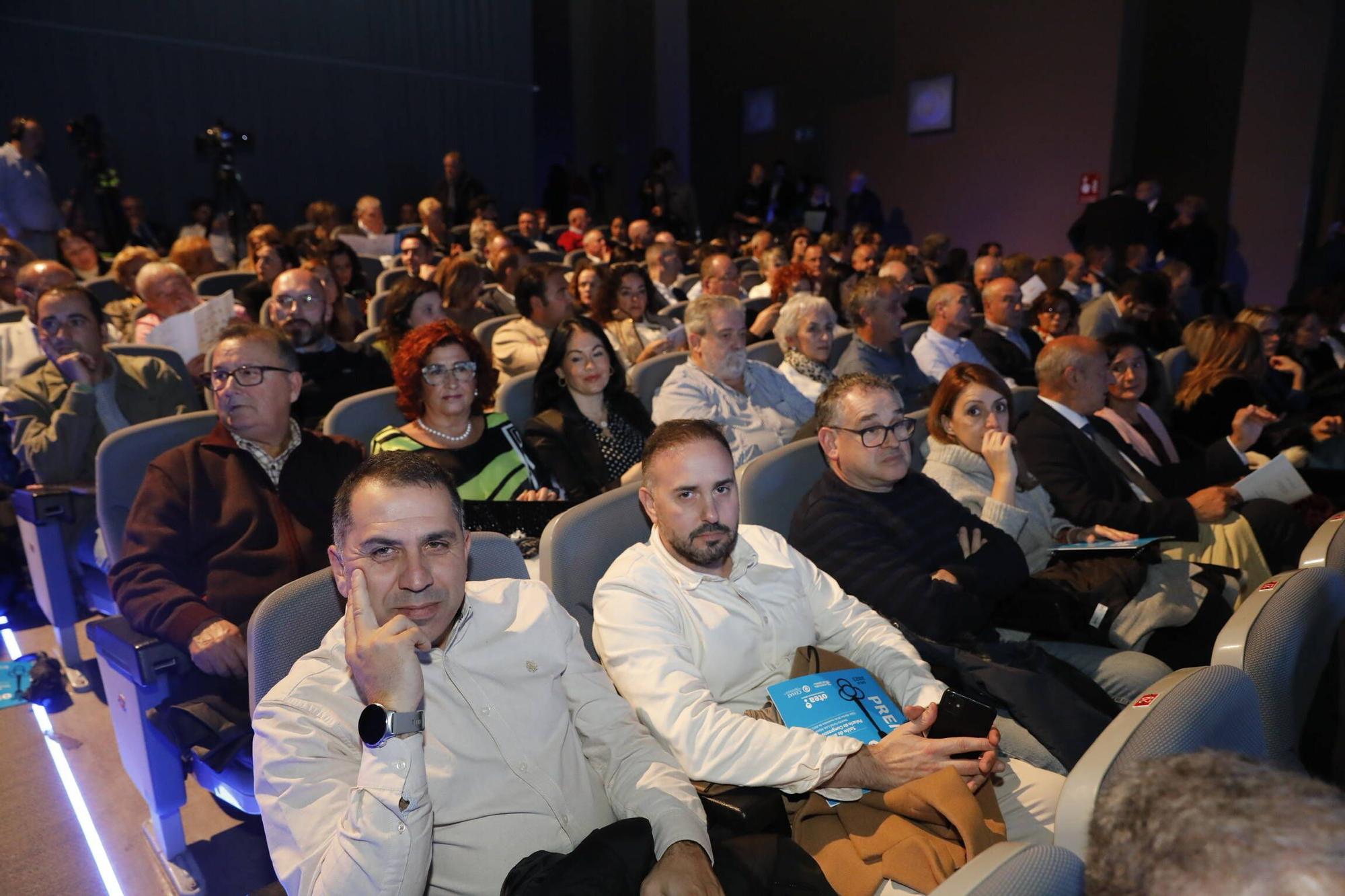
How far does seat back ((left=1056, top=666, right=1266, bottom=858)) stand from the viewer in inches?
39.2

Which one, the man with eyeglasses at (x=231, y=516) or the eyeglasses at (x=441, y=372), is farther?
the eyeglasses at (x=441, y=372)

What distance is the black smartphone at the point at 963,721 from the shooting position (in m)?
1.57

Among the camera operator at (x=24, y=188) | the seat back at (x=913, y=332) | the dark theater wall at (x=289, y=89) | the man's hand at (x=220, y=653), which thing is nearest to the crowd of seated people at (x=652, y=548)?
the man's hand at (x=220, y=653)

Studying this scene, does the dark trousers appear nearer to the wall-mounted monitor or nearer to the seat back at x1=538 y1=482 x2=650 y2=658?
the seat back at x1=538 y1=482 x2=650 y2=658

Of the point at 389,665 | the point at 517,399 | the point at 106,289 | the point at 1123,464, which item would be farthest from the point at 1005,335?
the point at 106,289

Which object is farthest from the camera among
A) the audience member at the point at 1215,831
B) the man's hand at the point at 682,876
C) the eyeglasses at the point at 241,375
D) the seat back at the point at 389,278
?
the seat back at the point at 389,278

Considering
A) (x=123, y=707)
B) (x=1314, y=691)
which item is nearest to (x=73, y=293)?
(x=123, y=707)

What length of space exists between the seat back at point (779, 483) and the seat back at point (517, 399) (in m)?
1.07

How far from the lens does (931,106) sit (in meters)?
10.6

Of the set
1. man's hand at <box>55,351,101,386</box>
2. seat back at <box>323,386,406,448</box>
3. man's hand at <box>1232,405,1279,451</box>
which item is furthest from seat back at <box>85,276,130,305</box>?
man's hand at <box>1232,405,1279,451</box>

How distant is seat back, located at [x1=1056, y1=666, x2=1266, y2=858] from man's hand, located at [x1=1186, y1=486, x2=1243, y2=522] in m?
1.73

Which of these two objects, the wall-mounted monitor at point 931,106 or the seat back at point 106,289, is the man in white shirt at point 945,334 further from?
the wall-mounted monitor at point 931,106

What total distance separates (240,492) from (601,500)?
2.84 feet

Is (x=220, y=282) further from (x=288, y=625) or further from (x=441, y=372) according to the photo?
(x=288, y=625)
